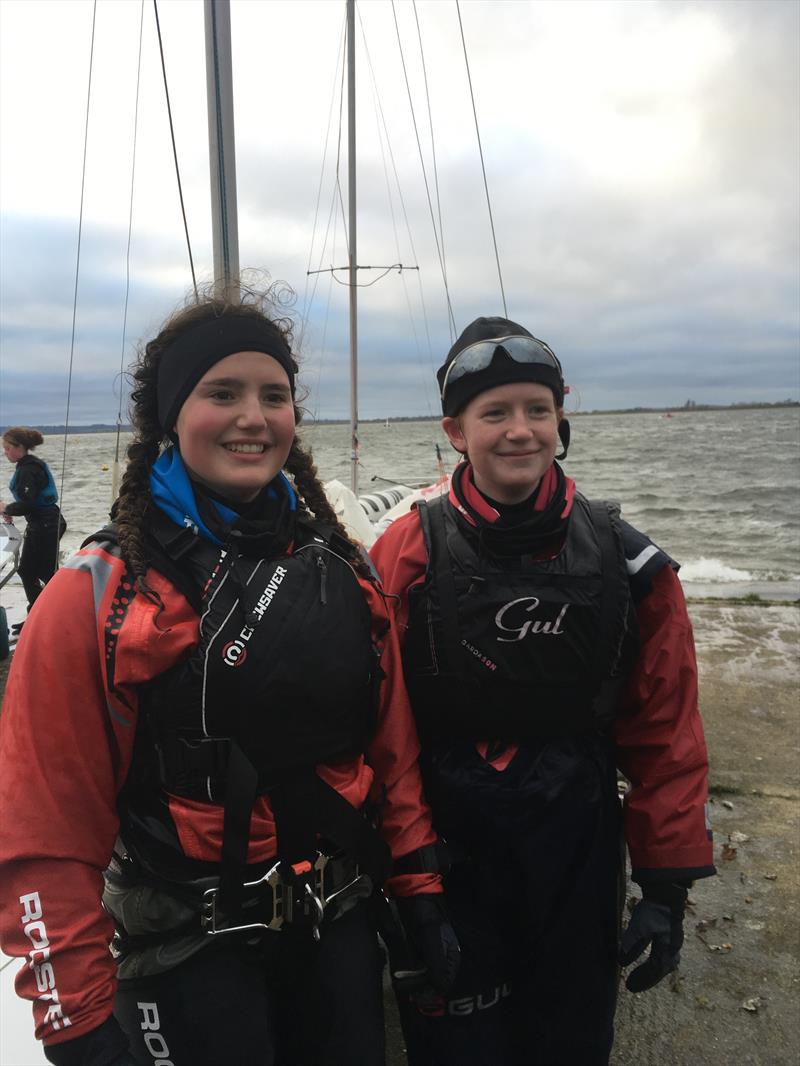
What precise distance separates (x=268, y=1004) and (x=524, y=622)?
1.05 m

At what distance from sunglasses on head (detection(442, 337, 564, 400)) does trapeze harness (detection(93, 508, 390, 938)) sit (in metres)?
0.74

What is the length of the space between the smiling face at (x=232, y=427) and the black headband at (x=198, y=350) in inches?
0.6

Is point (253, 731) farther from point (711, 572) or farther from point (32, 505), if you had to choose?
point (711, 572)

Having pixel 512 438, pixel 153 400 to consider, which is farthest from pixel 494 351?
pixel 153 400

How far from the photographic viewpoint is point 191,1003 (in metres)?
1.47

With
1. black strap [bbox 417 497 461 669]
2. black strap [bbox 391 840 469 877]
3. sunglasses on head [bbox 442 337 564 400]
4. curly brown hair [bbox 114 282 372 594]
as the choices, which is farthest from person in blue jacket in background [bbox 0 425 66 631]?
black strap [bbox 391 840 469 877]

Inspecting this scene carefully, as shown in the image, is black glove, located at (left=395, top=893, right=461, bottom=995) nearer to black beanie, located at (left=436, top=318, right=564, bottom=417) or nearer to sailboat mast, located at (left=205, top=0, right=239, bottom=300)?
black beanie, located at (left=436, top=318, right=564, bottom=417)

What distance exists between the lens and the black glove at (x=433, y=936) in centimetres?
173

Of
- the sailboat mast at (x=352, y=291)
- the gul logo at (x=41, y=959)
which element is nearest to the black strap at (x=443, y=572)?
the gul logo at (x=41, y=959)

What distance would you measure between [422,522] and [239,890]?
106 cm

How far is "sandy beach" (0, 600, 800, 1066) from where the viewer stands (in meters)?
2.32

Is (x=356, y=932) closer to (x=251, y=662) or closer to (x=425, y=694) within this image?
(x=425, y=694)

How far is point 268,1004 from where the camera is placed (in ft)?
5.07

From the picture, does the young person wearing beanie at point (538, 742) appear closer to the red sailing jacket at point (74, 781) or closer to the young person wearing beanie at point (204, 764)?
the young person wearing beanie at point (204, 764)
